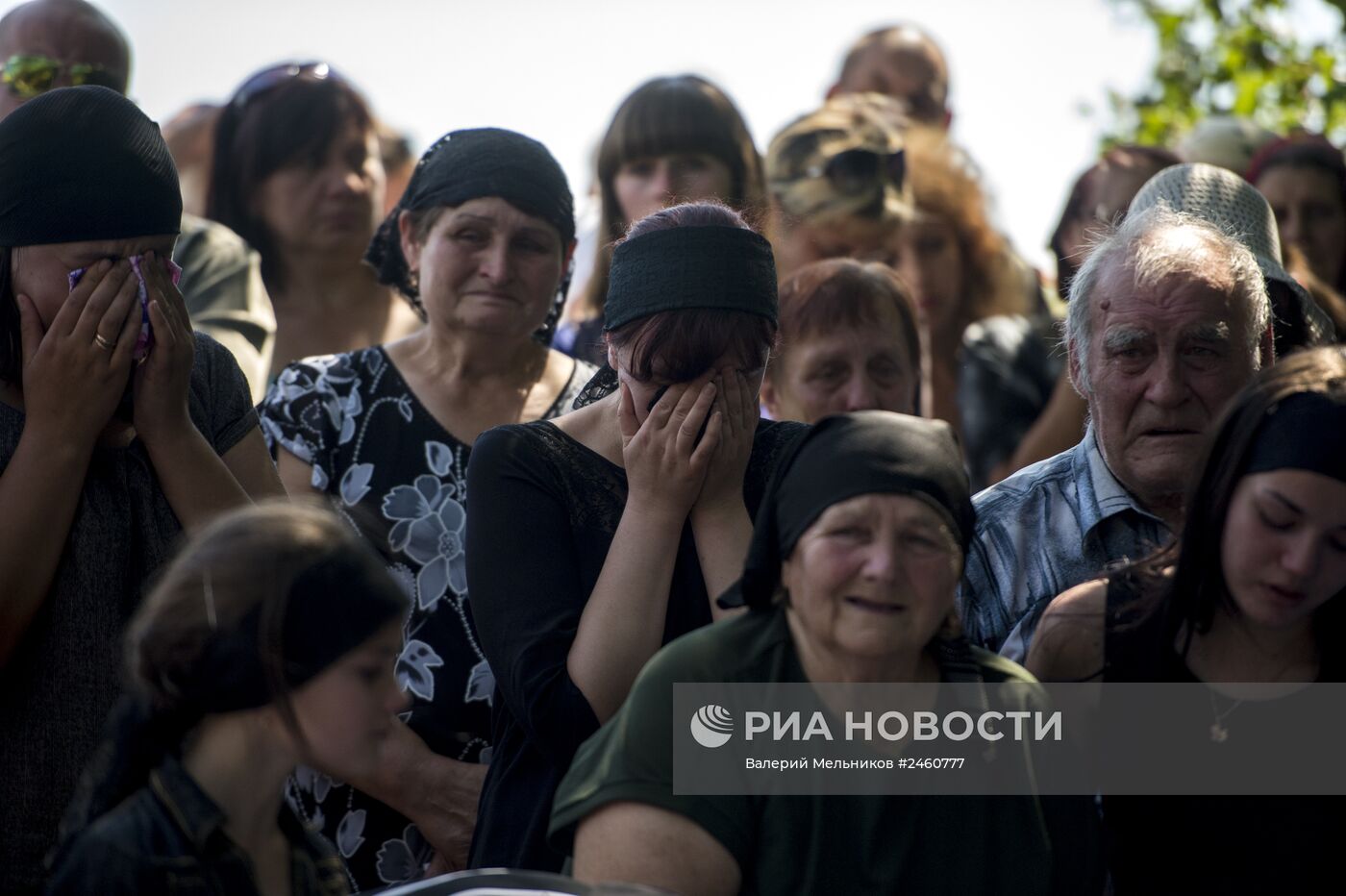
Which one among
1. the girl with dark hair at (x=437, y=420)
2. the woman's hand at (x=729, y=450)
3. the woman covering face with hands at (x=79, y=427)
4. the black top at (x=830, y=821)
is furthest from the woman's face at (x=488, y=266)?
the black top at (x=830, y=821)

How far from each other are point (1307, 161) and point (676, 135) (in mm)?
2342

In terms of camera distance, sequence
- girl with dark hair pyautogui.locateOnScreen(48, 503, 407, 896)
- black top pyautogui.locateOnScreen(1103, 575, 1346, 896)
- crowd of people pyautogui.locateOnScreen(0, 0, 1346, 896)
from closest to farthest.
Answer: girl with dark hair pyautogui.locateOnScreen(48, 503, 407, 896), crowd of people pyautogui.locateOnScreen(0, 0, 1346, 896), black top pyautogui.locateOnScreen(1103, 575, 1346, 896)

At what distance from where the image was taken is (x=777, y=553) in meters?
2.73

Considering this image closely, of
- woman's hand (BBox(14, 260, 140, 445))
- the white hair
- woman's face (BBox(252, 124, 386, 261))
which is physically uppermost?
woman's face (BBox(252, 124, 386, 261))

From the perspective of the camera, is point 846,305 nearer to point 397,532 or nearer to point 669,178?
point 669,178

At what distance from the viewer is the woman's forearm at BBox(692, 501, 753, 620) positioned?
120 inches

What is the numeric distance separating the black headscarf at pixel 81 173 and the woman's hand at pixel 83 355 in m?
0.09

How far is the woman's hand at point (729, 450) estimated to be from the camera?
10.2 feet

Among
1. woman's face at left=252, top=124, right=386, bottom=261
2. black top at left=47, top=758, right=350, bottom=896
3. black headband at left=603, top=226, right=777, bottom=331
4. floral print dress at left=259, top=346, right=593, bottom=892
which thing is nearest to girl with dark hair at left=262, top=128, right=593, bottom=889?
floral print dress at left=259, top=346, right=593, bottom=892

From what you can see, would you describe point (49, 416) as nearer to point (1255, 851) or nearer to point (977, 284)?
point (1255, 851)

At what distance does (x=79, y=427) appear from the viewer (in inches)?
116

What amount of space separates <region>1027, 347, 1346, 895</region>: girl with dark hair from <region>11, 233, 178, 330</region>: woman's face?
183 centimetres

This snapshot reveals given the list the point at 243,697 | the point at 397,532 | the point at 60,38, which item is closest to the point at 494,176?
the point at 397,532

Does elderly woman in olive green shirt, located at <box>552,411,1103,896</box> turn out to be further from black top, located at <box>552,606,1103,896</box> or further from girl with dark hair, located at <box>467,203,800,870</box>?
girl with dark hair, located at <box>467,203,800,870</box>
